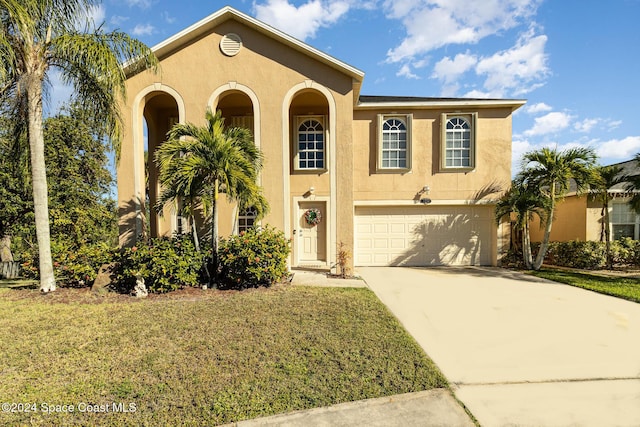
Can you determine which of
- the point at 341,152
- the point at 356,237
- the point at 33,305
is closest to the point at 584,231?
the point at 356,237

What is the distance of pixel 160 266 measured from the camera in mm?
7074

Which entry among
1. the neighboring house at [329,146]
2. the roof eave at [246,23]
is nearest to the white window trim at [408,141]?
the neighboring house at [329,146]

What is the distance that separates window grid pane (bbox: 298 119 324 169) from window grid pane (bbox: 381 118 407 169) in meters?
2.49

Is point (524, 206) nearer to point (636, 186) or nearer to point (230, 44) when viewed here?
point (636, 186)

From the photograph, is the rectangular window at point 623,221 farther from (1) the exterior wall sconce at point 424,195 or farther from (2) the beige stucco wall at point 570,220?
(1) the exterior wall sconce at point 424,195

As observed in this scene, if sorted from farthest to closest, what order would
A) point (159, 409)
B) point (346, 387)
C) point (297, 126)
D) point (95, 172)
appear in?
1. point (95, 172)
2. point (297, 126)
3. point (346, 387)
4. point (159, 409)

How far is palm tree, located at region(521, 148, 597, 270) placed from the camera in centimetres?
960

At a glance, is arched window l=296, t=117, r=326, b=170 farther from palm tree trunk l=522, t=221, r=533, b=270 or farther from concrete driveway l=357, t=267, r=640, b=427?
palm tree trunk l=522, t=221, r=533, b=270

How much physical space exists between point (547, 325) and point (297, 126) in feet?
30.0

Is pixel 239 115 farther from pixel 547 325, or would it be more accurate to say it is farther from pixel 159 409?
pixel 547 325

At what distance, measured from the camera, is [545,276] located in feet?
31.0

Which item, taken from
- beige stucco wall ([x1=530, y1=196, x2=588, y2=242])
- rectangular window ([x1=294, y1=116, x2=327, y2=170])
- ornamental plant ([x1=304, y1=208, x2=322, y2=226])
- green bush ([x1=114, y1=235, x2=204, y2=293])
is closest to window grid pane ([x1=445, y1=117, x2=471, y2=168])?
beige stucco wall ([x1=530, y1=196, x2=588, y2=242])

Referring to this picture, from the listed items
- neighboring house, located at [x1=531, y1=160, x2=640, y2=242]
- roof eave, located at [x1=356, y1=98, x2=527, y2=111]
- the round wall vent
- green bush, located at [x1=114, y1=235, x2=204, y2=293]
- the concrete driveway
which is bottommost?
the concrete driveway

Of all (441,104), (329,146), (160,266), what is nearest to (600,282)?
(441,104)
